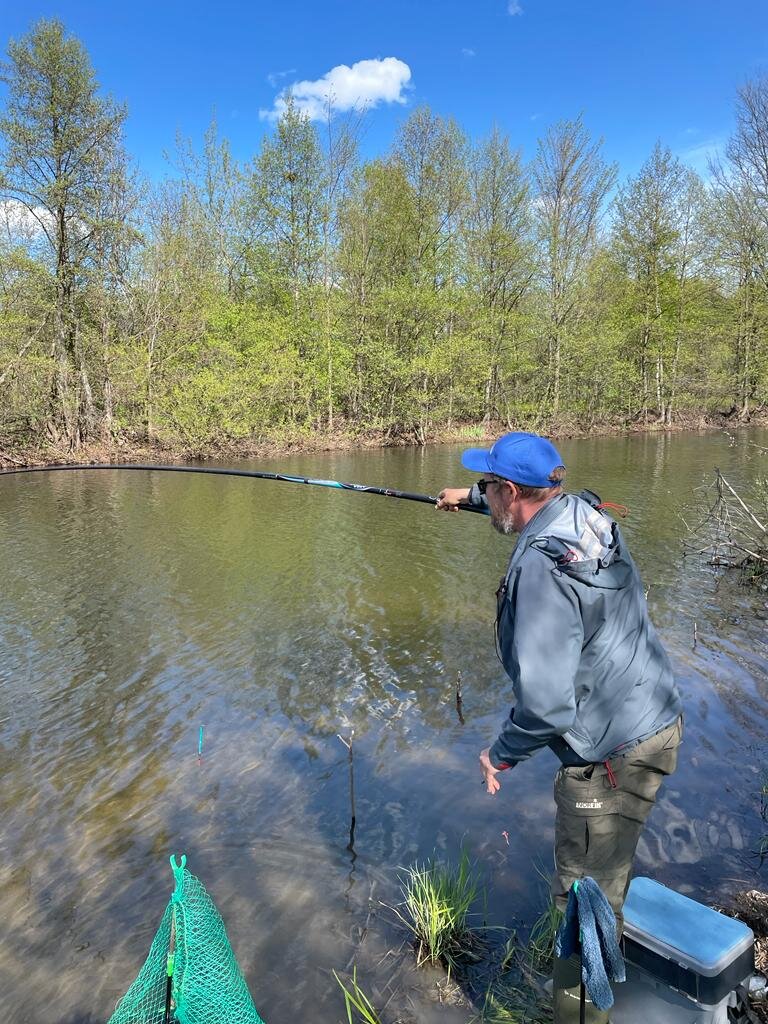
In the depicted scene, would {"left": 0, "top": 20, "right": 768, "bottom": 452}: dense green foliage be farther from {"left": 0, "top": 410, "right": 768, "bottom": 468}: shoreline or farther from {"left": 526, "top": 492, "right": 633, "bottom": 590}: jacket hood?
{"left": 526, "top": 492, "right": 633, "bottom": 590}: jacket hood

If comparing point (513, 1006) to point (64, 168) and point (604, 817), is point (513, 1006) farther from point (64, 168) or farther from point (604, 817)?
point (64, 168)

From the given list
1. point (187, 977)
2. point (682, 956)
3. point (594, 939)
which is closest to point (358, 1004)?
point (187, 977)

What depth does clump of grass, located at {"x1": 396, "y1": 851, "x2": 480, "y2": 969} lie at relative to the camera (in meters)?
3.39

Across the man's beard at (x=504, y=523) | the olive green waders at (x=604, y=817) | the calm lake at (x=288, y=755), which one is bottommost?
the calm lake at (x=288, y=755)

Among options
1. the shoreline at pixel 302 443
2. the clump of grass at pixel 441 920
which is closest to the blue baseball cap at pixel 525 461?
the clump of grass at pixel 441 920

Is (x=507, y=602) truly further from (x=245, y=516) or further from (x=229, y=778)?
(x=245, y=516)

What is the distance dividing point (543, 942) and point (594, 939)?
6.03 ft

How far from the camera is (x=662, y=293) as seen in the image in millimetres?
39594

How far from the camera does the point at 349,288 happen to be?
33.7 m

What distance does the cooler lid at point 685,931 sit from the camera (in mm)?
2340

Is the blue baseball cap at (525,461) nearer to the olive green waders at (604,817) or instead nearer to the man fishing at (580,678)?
the man fishing at (580,678)

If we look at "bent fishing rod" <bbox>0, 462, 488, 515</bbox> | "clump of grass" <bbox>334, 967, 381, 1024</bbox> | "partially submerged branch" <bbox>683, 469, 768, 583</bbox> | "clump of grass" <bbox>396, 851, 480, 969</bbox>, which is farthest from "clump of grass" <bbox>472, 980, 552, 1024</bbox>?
"partially submerged branch" <bbox>683, 469, 768, 583</bbox>

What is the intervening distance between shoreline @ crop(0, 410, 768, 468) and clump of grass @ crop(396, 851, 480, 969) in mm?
22850

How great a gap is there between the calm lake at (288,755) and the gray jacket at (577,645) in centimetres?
171
